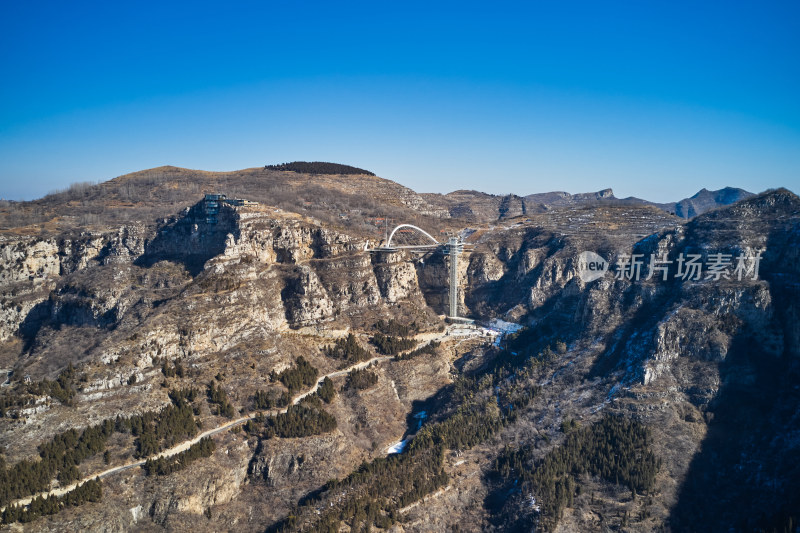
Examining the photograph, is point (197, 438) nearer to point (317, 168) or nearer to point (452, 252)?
point (452, 252)

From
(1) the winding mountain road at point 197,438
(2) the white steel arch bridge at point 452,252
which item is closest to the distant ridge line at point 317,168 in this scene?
(2) the white steel arch bridge at point 452,252

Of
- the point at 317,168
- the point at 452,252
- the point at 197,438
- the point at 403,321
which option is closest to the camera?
the point at 197,438

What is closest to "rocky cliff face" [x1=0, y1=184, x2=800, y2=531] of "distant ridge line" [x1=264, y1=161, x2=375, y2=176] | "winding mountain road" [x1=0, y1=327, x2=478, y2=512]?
"winding mountain road" [x1=0, y1=327, x2=478, y2=512]

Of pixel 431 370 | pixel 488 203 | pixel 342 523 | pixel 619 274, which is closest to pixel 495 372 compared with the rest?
pixel 431 370

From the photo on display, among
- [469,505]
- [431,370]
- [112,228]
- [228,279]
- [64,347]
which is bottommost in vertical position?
[469,505]

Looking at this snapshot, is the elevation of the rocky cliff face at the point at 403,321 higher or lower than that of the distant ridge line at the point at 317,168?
lower

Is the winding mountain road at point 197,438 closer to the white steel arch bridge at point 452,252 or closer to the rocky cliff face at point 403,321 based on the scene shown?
the rocky cliff face at point 403,321

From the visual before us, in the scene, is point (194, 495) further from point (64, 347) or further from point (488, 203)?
point (488, 203)

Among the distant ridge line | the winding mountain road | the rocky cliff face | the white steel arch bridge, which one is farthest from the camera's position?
the distant ridge line

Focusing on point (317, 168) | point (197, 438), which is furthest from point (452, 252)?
point (317, 168)

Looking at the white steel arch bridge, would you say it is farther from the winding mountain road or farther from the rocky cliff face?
the winding mountain road

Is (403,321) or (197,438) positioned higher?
(403,321)
